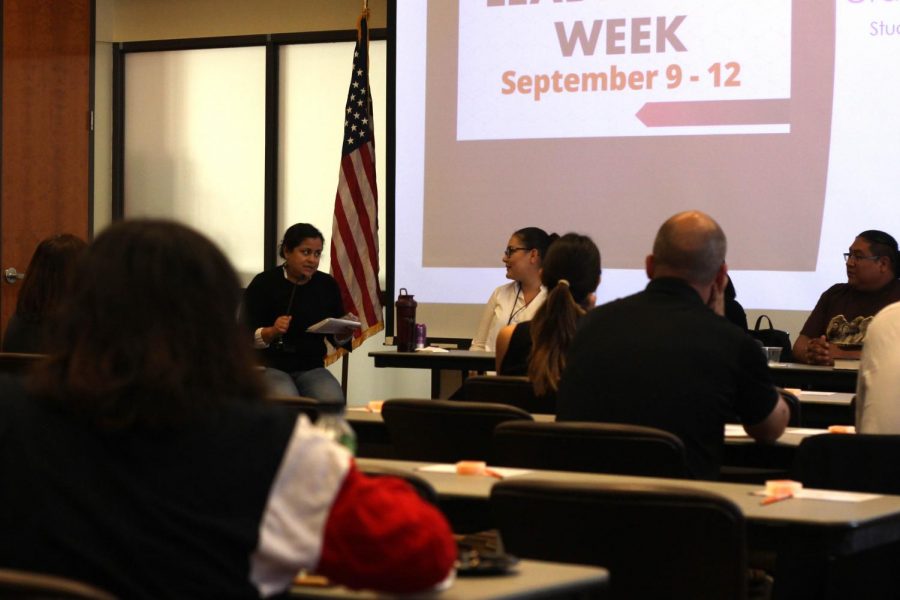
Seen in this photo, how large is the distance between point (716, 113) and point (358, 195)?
2.17m

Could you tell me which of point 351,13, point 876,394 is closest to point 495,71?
point 351,13

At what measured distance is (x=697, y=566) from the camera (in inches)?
86.7

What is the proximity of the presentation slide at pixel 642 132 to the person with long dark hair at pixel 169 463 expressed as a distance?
5.62 m

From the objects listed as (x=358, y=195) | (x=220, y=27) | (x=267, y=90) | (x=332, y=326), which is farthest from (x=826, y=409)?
(x=220, y=27)

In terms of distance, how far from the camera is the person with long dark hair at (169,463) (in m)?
1.53

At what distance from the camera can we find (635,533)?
7.32 feet

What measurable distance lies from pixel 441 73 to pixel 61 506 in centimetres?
638

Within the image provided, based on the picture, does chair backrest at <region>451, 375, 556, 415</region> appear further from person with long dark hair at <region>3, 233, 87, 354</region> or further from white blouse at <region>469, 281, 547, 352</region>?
white blouse at <region>469, 281, 547, 352</region>

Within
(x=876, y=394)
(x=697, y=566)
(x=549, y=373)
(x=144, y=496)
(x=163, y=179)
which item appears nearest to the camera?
(x=144, y=496)

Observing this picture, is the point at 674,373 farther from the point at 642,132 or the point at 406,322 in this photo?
the point at 642,132

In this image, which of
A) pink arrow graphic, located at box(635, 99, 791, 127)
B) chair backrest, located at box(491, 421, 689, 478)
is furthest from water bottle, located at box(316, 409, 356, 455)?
pink arrow graphic, located at box(635, 99, 791, 127)

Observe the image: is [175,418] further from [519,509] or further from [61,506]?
[519,509]

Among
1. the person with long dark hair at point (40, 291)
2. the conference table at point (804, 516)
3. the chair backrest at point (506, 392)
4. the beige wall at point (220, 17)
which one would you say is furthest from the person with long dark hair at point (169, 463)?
the beige wall at point (220, 17)

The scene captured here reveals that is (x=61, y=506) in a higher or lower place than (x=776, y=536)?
higher
